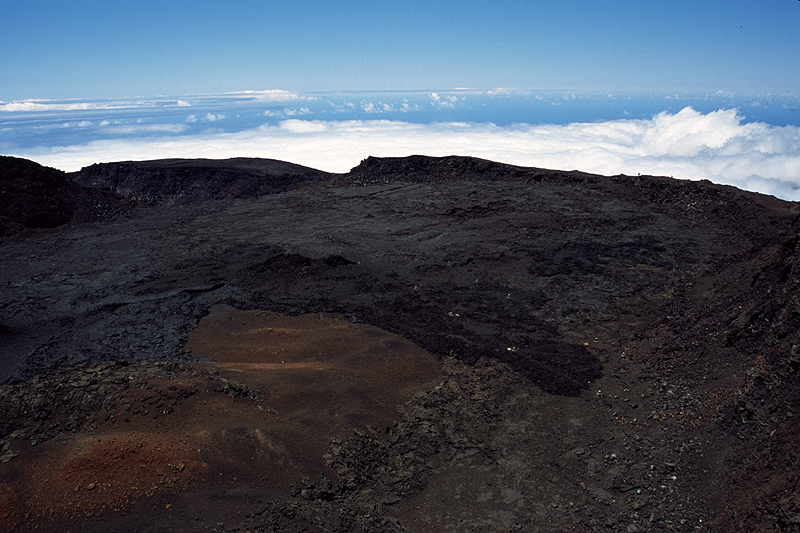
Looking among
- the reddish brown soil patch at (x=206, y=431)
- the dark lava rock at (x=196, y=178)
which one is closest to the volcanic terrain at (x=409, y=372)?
the reddish brown soil patch at (x=206, y=431)

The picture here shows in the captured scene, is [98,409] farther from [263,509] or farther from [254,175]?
[254,175]

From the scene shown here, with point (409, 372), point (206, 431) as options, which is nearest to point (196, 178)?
point (409, 372)

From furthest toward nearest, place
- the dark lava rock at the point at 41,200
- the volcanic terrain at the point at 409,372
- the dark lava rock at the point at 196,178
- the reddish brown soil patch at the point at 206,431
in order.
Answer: the dark lava rock at the point at 196,178 < the dark lava rock at the point at 41,200 < the volcanic terrain at the point at 409,372 < the reddish brown soil patch at the point at 206,431

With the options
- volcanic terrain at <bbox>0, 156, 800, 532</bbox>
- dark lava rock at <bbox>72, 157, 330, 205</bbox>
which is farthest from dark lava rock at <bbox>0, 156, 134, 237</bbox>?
dark lava rock at <bbox>72, 157, 330, 205</bbox>

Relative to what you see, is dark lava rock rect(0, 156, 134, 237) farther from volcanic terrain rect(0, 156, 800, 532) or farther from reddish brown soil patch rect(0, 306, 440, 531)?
reddish brown soil patch rect(0, 306, 440, 531)

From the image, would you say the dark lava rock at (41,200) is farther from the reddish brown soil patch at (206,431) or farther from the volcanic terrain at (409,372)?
the reddish brown soil patch at (206,431)

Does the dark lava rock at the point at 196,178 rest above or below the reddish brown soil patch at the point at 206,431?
above
